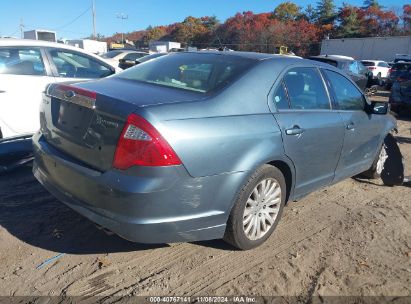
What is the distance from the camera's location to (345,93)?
4277 millimetres

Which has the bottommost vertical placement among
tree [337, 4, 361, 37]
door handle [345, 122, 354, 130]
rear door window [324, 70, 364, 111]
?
door handle [345, 122, 354, 130]

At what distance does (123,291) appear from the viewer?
269 cm

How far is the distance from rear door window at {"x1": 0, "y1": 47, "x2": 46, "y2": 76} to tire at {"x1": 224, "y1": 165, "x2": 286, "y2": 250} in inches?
152

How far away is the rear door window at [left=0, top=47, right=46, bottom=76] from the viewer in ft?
17.2

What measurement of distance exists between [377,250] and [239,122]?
1727 millimetres

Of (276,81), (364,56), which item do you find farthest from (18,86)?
(364,56)

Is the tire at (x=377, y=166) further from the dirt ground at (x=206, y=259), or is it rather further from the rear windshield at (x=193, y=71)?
the rear windshield at (x=193, y=71)

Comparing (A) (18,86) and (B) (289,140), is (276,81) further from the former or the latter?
(A) (18,86)

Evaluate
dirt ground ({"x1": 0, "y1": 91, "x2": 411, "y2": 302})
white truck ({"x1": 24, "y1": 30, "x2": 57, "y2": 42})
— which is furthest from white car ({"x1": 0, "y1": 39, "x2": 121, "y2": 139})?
white truck ({"x1": 24, "y1": 30, "x2": 57, "y2": 42})

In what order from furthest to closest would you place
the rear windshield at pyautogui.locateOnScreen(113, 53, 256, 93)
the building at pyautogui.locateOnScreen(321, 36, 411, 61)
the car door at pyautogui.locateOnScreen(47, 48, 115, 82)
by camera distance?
the building at pyautogui.locateOnScreen(321, 36, 411, 61) < the car door at pyautogui.locateOnScreen(47, 48, 115, 82) < the rear windshield at pyautogui.locateOnScreen(113, 53, 256, 93)

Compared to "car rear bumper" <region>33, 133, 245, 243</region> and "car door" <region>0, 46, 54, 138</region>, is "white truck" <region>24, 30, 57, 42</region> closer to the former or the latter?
"car door" <region>0, 46, 54, 138</region>

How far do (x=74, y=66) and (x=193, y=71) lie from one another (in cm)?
325

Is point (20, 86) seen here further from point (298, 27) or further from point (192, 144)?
point (298, 27)

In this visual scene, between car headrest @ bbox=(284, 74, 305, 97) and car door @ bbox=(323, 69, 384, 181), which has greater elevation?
car headrest @ bbox=(284, 74, 305, 97)
